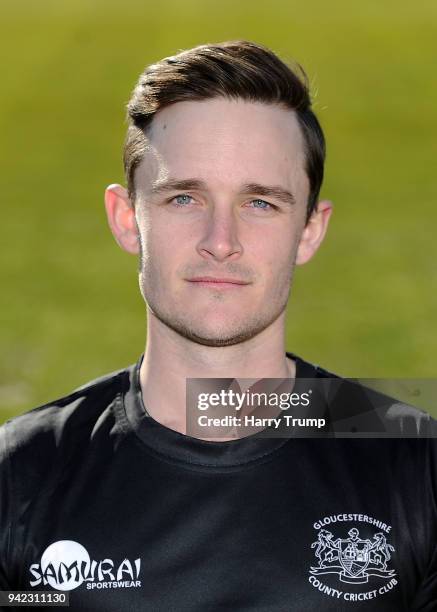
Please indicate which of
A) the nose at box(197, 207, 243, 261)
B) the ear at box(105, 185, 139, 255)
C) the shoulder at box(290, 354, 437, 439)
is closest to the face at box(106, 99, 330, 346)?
the nose at box(197, 207, 243, 261)

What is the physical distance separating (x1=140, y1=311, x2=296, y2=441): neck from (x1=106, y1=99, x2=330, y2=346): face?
0.27 feet

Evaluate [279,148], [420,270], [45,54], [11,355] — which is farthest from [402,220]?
[279,148]

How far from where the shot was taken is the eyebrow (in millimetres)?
4449

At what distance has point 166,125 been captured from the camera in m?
4.66

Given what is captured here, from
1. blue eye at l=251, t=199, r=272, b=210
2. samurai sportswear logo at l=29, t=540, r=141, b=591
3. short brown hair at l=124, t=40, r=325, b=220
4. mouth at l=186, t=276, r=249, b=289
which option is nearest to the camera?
samurai sportswear logo at l=29, t=540, r=141, b=591

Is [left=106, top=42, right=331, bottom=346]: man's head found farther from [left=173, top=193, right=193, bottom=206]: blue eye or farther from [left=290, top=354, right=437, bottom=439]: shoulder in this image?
[left=290, top=354, right=437, bottom=439]: shoulder

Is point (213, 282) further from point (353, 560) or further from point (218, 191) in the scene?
point (353, 560)

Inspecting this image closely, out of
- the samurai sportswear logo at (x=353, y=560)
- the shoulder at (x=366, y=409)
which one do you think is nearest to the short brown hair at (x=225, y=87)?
the shoulder at (x=366, y=409)

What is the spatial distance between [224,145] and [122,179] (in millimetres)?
18668

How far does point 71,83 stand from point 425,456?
2345 cm

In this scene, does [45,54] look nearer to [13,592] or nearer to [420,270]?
[420,270]

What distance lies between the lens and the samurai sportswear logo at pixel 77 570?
4266mm

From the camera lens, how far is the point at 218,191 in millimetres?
4445

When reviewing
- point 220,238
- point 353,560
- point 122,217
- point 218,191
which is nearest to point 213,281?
point 220,238
